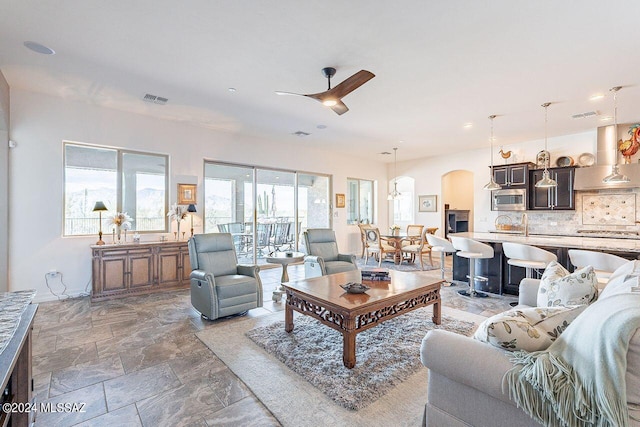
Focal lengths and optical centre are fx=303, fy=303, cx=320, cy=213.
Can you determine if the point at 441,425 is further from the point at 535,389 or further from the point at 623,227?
the point at 623,227

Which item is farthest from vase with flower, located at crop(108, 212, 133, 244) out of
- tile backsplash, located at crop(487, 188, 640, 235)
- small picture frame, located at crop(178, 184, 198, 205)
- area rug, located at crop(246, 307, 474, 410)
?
tile backsplash, located at crop(487, 188, 640, 235)

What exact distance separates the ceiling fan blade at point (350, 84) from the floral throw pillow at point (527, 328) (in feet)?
7.63

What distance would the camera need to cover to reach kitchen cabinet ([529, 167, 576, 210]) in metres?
6.09

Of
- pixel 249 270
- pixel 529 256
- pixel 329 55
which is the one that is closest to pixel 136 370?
pixel 249 270

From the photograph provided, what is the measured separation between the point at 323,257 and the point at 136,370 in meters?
2.96

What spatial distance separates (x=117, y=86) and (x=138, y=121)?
1.22m

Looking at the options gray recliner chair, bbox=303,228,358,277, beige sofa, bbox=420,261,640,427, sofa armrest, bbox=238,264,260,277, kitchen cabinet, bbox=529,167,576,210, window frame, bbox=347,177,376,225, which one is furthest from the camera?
window frame, bbox=347,177,376,225

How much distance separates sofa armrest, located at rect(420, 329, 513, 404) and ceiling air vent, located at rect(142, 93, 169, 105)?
4.59 meters

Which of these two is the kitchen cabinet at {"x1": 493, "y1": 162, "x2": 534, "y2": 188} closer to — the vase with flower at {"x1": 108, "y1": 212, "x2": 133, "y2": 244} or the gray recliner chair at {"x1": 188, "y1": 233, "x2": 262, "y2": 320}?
the gray recliner chair at {"x1": 188, "y1": 233, "x2": 262, "y2": 320}

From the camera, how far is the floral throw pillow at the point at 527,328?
139 centimetres

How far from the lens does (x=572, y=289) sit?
195cm

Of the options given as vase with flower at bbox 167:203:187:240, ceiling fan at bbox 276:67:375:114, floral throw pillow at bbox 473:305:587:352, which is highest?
ceiling fan at bbox 276:67:375:114

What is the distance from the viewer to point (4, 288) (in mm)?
3998

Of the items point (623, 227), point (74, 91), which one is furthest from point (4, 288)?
point (623, 227)
